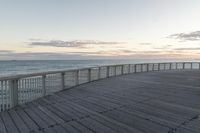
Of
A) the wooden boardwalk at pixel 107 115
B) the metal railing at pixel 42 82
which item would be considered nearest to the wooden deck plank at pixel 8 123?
the wooden boardwalk at pixel 107 115

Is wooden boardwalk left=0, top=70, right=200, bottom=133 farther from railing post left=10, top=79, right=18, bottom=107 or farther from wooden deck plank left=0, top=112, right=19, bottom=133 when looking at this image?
railing post left=10, top=79, right=18, bottom=107

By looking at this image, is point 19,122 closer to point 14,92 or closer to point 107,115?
point 14,92

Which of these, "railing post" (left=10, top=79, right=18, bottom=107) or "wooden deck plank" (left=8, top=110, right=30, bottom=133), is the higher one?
"railing post" (left=10, top=79, right=18, bottom=107)

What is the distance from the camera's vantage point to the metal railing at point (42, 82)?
5227 millimetres

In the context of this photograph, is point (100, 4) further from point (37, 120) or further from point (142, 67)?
point (37, 120)

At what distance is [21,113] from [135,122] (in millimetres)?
2763

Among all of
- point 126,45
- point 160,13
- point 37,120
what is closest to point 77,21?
point 160,13

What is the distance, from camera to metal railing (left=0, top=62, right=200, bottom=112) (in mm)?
5227

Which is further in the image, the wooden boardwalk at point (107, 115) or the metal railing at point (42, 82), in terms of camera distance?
the metal railing at point (42, 82)

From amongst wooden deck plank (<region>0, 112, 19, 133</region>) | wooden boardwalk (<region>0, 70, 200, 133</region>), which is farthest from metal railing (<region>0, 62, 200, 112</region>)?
wooden deck plank (<region>0, 112, 19, 133</region>)

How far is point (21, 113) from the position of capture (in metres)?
4.69

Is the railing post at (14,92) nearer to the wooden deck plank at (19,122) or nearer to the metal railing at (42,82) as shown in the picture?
the metal railing at (42,82)

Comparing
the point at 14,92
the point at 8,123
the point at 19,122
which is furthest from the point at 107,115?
the point at 14,92

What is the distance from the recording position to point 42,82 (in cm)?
641
